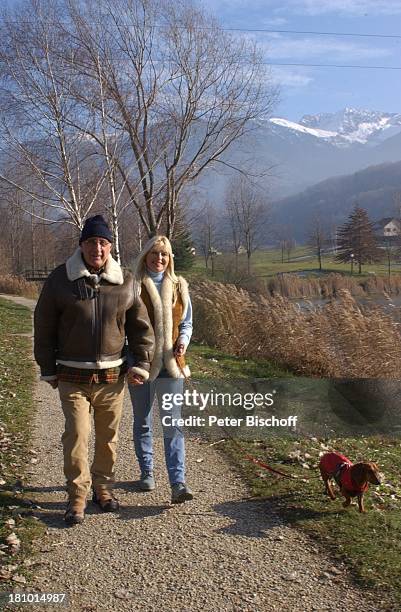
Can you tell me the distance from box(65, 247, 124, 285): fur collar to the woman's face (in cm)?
38

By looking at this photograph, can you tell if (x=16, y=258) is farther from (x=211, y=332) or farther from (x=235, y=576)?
(x=235, y=576)

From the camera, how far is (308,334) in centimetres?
1380

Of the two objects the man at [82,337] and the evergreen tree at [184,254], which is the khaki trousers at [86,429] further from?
the evergreen tree at [184,254]

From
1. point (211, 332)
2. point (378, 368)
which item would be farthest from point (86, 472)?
point (211, 332)

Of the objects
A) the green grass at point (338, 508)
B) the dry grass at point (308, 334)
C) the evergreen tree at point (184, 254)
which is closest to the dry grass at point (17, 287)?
the evergreen tree at point (184, 254)

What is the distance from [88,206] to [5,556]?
1455 centimetres

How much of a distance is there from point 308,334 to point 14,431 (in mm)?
7643

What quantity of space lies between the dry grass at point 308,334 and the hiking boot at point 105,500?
8420 mm

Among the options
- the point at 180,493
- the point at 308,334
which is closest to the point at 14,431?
the point at 180,493

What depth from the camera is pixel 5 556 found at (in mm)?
4262

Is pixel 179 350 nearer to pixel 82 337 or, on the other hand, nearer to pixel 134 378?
pixel 134 378

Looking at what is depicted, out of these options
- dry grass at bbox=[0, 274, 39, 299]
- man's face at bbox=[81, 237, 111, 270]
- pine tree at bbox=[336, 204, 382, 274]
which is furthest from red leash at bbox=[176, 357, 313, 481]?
pine tree at bbox=[336, 204, 382, 274]

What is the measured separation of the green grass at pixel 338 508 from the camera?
427 centimetres

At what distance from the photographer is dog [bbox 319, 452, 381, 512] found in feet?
15.9
